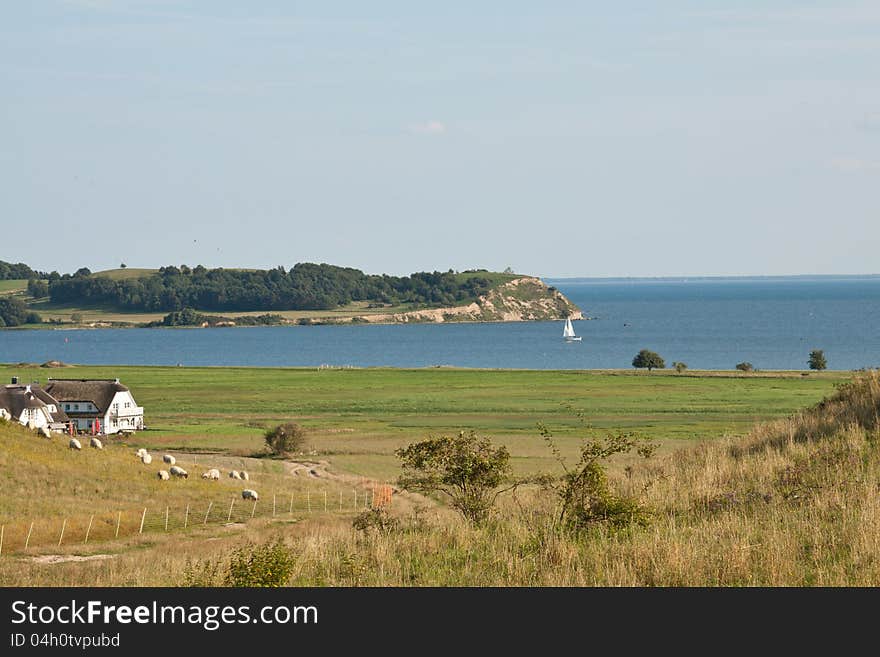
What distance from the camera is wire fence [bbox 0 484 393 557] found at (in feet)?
128

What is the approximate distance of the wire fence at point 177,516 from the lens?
128 feet

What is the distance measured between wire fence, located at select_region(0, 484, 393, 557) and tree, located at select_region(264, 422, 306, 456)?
17.8 metres

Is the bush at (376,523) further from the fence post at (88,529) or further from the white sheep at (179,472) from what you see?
the white sheep at (179,472)

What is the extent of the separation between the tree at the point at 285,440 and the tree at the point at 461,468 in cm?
4806

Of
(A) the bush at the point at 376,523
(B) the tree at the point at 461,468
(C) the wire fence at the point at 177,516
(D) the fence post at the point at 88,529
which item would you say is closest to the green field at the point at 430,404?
(C) the wire fence at the point at 177,516

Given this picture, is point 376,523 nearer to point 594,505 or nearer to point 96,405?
point 594,505

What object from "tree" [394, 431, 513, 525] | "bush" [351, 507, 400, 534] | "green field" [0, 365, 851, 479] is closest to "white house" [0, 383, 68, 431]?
"green field" [0, 365, 851, 479]

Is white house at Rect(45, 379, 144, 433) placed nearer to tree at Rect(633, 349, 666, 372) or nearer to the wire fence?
the wire fence

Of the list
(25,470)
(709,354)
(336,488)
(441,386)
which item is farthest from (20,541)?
(709,354)

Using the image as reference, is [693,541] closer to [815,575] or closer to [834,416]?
[815,575]

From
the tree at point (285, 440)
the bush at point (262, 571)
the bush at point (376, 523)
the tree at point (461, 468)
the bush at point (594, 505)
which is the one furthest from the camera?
the tree at point (285, 440)

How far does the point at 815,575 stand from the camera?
1280cm

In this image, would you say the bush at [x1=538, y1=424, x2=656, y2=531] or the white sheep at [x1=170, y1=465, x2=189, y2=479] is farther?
the white sheep at [x1=170, y1=465, x2=189, y2=479]

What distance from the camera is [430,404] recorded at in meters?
110
